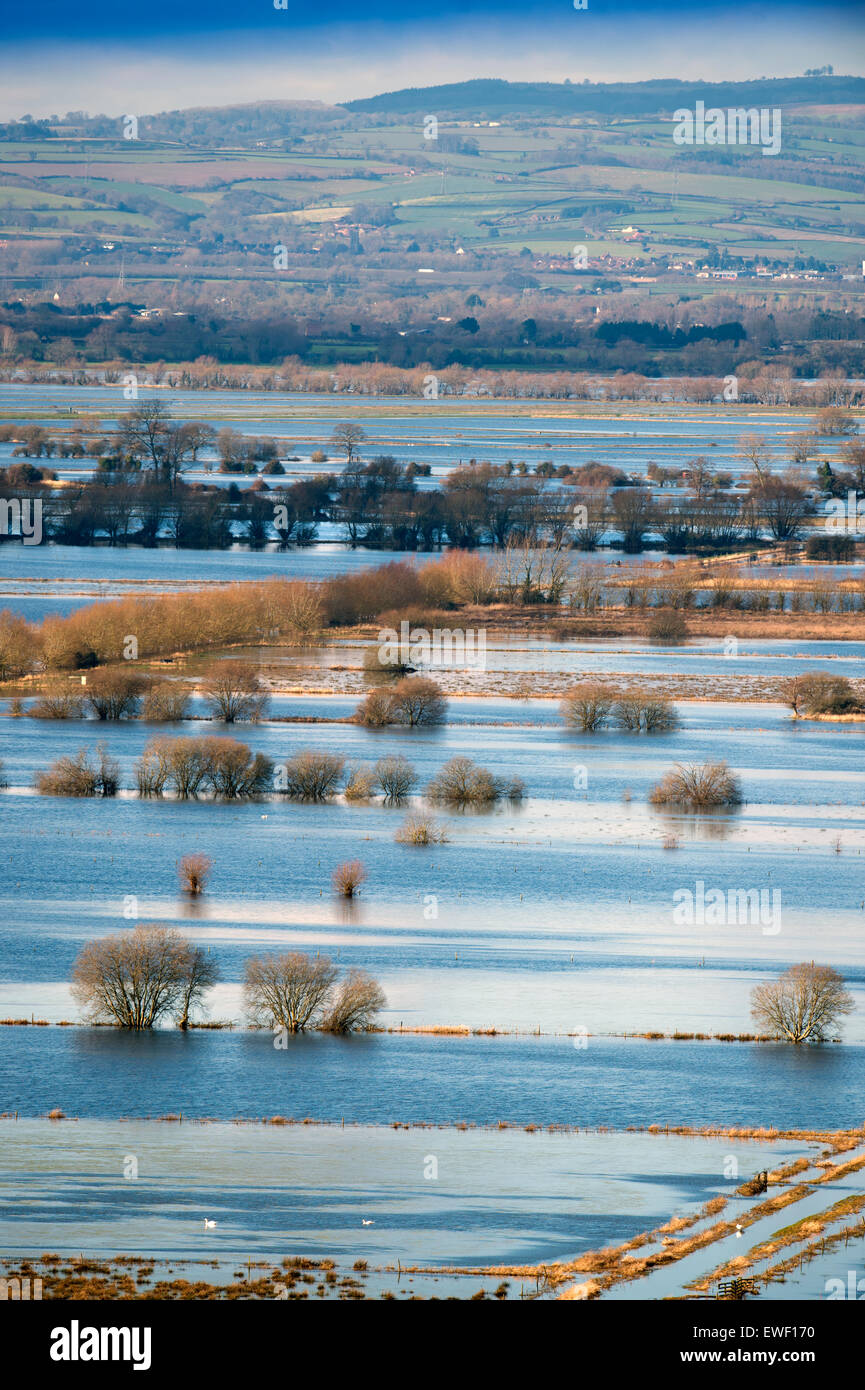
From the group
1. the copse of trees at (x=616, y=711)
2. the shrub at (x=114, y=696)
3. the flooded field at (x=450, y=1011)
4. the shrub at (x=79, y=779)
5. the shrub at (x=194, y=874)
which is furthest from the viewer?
the shrub at (x=114, y=696)

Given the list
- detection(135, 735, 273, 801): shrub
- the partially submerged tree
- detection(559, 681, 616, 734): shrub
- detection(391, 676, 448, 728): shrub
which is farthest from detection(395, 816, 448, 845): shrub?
the partially submerged tree

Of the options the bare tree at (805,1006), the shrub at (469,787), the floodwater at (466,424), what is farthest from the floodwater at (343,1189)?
the floodwater at (466,424)

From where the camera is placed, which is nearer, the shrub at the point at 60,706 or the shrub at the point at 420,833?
the shrub at the point at 420,833

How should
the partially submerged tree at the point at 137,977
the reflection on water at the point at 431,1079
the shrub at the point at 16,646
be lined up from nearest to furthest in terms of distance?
the reflection on water at the point at 431,1079 < the partially submerged tree at the point at 137,977 < the shrub at the point at 16,646

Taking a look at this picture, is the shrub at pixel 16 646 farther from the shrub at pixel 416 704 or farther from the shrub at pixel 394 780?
the shrub at pixel 394 780

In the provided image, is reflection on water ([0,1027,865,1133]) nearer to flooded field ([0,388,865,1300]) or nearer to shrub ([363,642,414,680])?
flooded field ([0,388,865,1300])

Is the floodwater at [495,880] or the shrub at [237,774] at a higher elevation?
the shrub at [237,774]

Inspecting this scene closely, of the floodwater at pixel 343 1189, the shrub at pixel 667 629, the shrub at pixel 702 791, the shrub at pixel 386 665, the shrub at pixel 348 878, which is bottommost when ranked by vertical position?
the floodwater at pixel 343 1189
